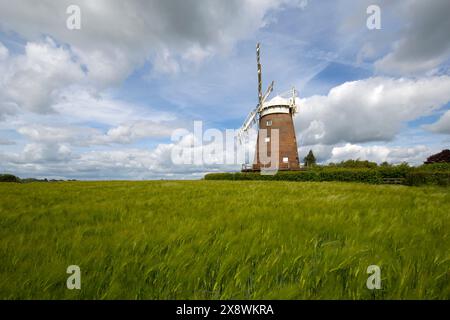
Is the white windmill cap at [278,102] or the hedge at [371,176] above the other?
the white windmill cap at [278,102]

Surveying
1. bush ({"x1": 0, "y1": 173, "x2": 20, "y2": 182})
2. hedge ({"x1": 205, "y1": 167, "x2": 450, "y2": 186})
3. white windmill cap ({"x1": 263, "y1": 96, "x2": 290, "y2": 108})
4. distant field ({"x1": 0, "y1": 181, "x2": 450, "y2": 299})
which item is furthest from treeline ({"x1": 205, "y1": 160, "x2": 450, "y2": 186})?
bush ({"x1": 0, "y1": 173, "x2": 20, "y2": 182})

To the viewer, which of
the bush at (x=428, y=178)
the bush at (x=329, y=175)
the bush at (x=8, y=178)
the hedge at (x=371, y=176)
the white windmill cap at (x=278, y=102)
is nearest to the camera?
the bush at (x=428, y=178)

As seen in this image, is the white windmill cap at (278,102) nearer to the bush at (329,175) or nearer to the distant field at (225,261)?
the bush at (329,175)

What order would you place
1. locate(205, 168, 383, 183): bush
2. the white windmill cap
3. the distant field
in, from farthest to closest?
Result: the white windmill cap < locate(205, 168, 383, 183): bush < the distant field

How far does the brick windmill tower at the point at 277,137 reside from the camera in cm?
3017

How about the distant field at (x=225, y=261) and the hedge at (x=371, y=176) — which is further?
the hedge at (x=371, y=176)

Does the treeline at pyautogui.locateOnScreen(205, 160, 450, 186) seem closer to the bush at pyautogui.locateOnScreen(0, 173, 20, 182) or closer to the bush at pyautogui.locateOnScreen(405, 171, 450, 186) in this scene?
the bush at pyautogui.locateOnScreen(405, 171, 450, 186)

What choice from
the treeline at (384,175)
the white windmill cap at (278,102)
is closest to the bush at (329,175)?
the treeline at (384,175)

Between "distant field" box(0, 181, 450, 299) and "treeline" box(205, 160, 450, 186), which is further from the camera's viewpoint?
"treeline" box(205, 160, 450, 186)

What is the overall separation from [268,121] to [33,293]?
33.5 meters

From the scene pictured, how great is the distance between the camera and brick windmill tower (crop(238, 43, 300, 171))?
30.2m
